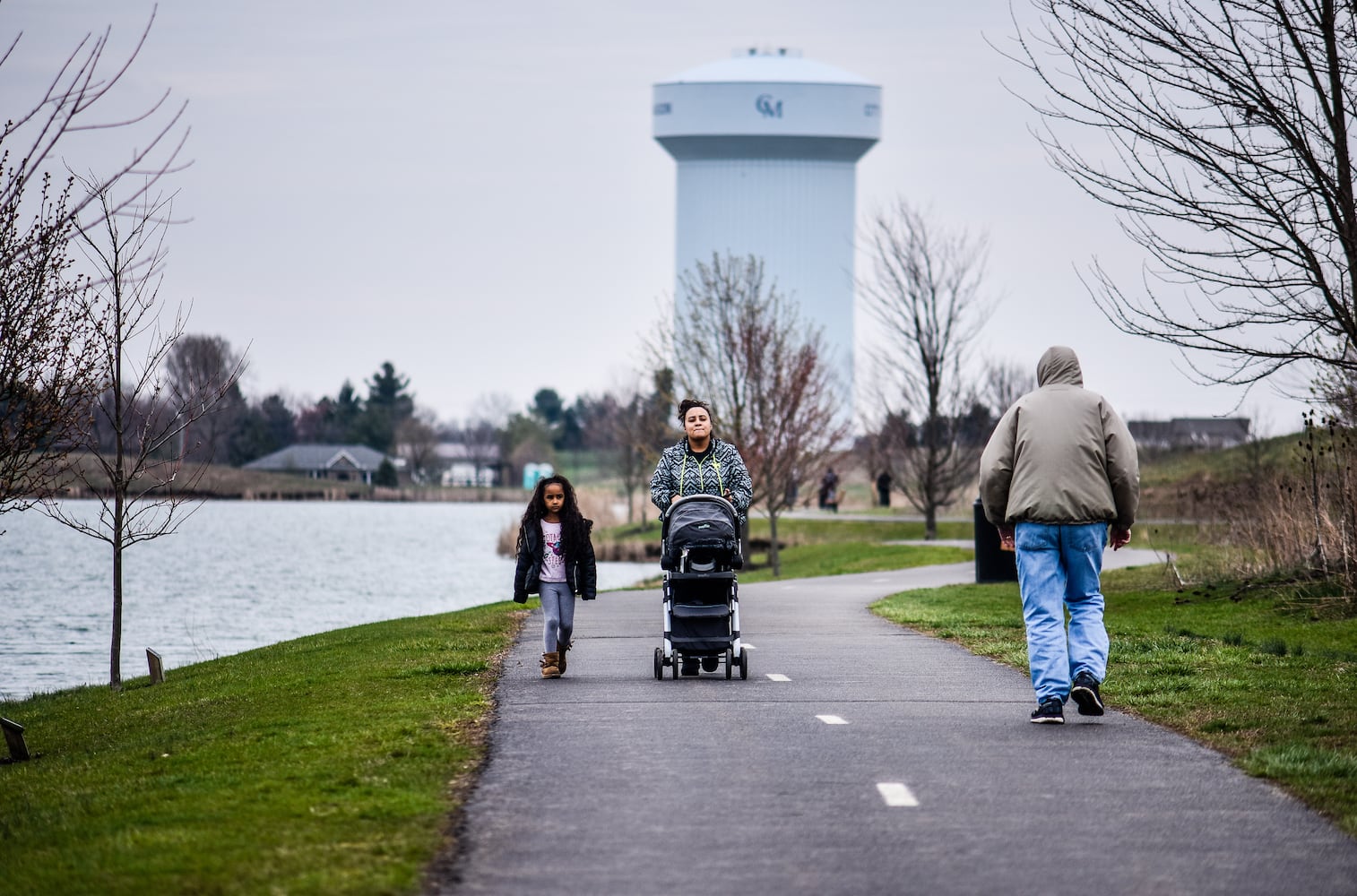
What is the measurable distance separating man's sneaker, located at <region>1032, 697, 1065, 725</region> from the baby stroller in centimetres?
273

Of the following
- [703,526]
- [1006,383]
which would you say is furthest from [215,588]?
[1006,383]

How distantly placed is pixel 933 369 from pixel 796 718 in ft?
106

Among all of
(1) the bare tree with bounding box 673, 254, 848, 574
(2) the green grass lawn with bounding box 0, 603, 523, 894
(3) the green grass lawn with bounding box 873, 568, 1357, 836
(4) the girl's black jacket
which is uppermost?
(1) the bare tree with bounding box 673, 254, 848, 574

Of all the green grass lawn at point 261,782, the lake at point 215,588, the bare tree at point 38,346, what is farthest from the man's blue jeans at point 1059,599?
the lake at point 215,588

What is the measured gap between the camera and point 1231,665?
1284 centimetres

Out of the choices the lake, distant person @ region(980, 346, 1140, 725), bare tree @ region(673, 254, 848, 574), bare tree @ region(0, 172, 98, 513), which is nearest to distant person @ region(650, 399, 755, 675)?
distant person @ region(980, 346, 1140, 725)

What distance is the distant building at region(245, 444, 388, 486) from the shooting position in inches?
6078

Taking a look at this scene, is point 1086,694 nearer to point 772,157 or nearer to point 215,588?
point 215,588

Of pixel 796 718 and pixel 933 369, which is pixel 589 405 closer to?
pixel 933 369

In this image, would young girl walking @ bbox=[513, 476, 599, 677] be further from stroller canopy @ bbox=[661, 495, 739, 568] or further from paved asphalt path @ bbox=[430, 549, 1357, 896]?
stroller canopy @ bbox=[661, 495, 739, 568]

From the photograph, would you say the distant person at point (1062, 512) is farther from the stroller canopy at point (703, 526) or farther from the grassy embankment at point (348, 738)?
the stroller canopy at point (703, 526)

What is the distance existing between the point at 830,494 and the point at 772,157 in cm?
10776

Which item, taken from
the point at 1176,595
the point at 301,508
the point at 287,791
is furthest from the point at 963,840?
the point at 301,508

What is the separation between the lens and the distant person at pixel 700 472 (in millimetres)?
11891
